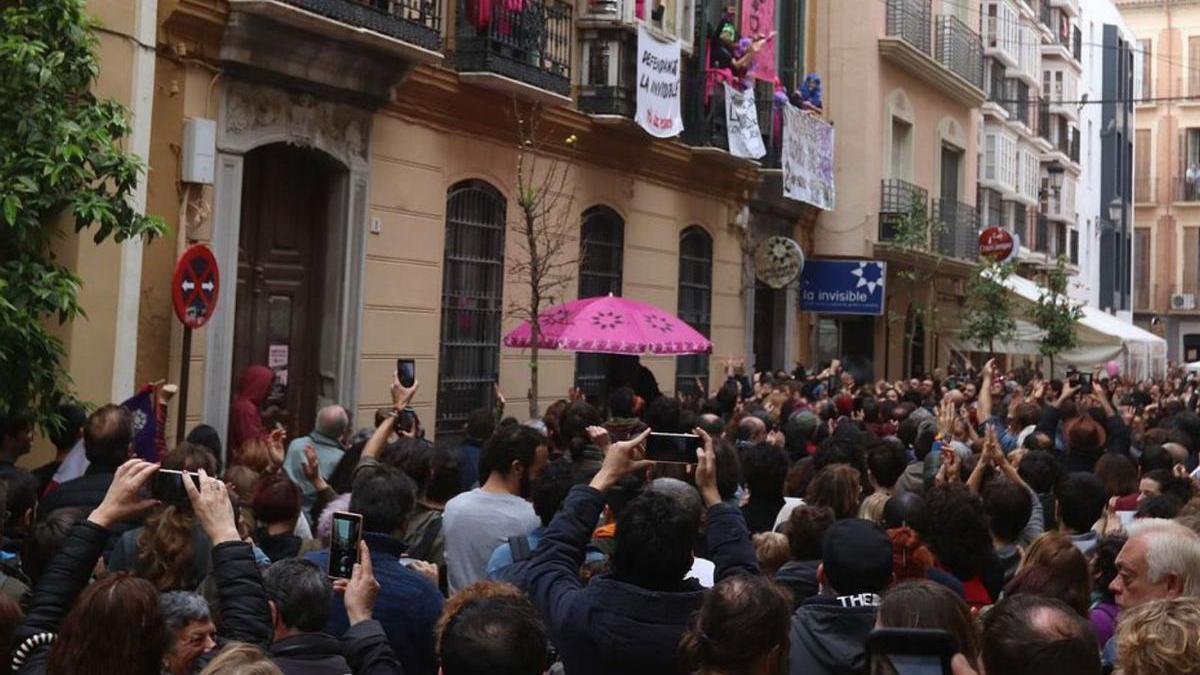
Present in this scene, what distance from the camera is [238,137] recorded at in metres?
13.4

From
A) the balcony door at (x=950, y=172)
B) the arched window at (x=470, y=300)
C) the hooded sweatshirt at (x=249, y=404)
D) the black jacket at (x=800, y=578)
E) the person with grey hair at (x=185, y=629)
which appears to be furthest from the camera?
the balcony door at (x=950, y=172)

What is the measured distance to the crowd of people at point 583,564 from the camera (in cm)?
395

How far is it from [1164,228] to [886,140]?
3856 cm

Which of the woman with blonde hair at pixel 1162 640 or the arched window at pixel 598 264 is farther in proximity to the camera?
the arched window at pixel 598 264

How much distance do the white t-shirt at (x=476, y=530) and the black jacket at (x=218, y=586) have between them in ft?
7.17

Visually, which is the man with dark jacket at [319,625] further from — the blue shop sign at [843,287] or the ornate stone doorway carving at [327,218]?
the blue shop sign at [843,287]

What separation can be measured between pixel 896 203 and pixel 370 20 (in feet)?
55.3

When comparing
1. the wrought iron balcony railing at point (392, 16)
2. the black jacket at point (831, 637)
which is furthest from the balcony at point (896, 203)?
the black jacket at point (831, 637)

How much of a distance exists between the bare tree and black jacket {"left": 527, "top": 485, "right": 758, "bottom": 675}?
11.7 m

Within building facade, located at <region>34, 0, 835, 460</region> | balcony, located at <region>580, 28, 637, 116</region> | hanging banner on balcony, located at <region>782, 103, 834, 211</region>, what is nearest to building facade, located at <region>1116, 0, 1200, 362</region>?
hanging banner on balcony, located at <region>782, 103, 834, 211</region>

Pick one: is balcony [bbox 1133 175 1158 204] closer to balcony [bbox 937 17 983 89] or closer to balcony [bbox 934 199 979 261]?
balcony [bbox 937 17 983 89]

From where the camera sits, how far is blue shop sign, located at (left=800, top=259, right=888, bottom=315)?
26.5 metres

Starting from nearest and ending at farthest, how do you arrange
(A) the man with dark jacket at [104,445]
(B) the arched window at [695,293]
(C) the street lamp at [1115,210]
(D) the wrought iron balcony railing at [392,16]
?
(A) the man with dark jacket at [104,445] → (D) the wrought iron balcony railing at [392,16] → (B) the arched window at [695,293] → (C) the street lamp at [1115,210]

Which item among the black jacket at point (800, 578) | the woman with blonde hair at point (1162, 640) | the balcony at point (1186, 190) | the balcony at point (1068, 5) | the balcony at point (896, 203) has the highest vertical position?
the balcony at point (1068, 5)
